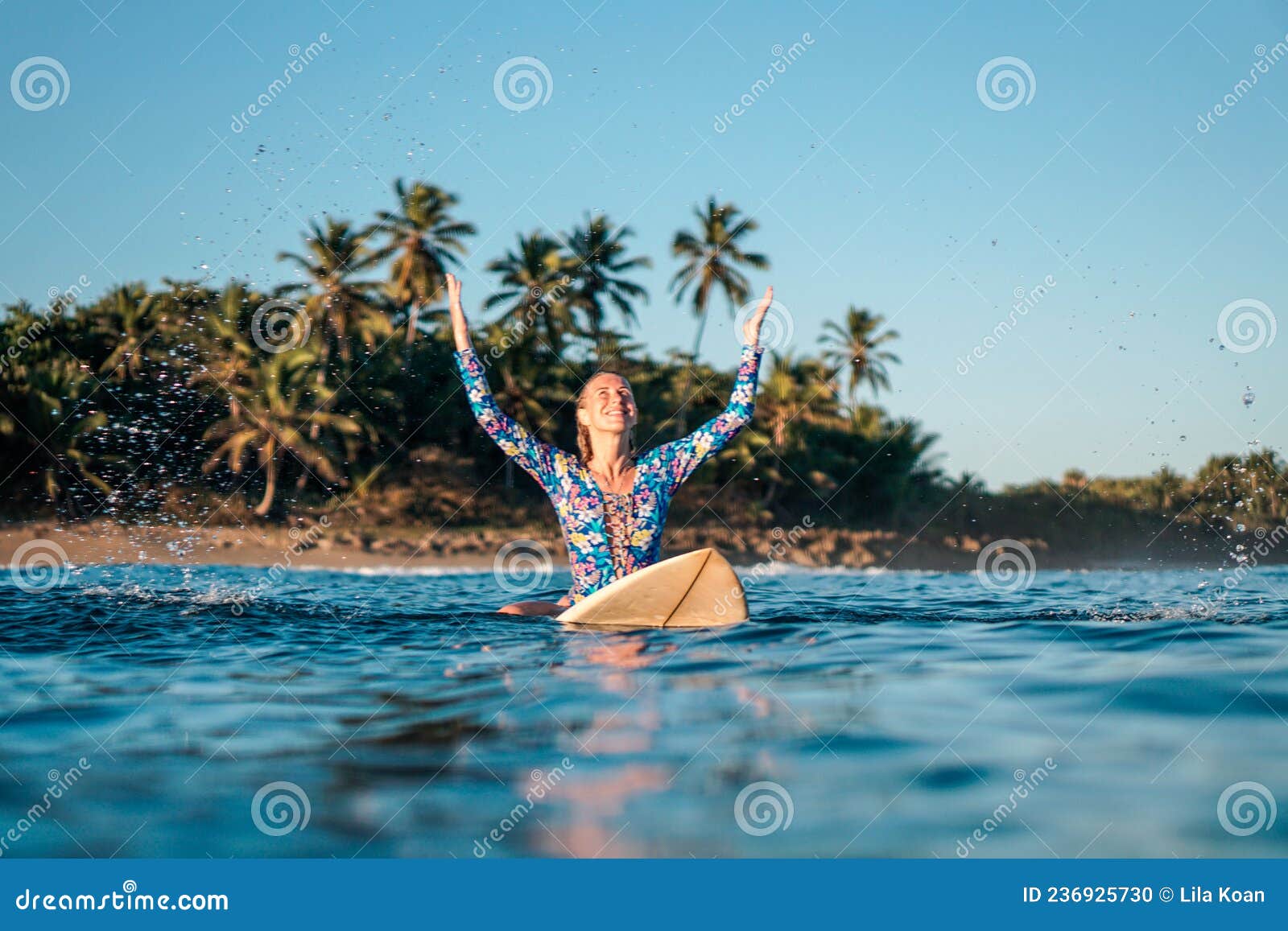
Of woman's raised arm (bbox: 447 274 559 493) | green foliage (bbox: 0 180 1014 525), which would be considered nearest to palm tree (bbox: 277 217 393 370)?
green foliage (bbox: 0 180 1014 525)

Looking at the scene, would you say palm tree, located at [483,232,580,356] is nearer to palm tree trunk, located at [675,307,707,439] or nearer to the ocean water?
palm tree trunk, located at [675,307,707,439]

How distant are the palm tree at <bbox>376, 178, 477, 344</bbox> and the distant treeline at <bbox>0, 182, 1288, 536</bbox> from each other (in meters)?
0.06

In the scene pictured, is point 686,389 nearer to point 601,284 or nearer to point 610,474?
point 601,284

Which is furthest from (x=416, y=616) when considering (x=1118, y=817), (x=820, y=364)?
(x=820, y=364)

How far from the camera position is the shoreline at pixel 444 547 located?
1210 inches

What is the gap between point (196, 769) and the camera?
3.70 metres

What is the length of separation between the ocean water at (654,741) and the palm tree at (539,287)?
3304 cm

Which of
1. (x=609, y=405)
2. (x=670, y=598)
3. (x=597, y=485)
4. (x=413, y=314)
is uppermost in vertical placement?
(x=413, y=314)

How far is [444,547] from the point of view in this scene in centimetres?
3588

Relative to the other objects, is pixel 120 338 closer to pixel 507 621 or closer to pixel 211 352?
pixel 211 352

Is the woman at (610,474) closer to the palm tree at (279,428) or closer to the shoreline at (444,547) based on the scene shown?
the shoreline at (444,547)

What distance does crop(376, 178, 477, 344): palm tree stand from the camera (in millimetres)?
38844

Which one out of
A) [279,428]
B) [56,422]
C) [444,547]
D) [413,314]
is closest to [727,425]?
[444,547]

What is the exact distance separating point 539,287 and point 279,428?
34.1 ft
